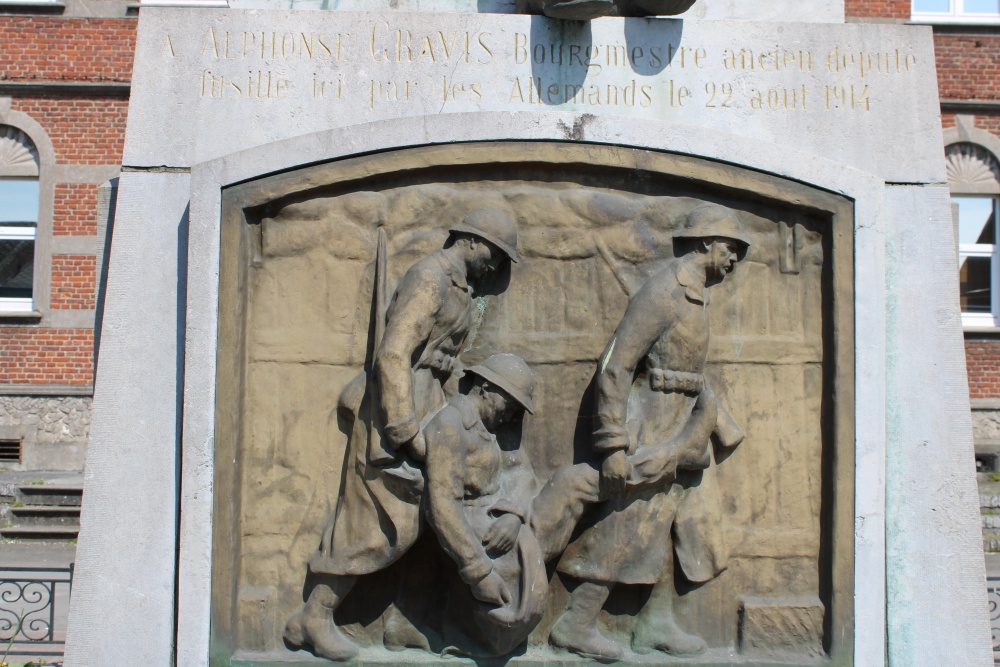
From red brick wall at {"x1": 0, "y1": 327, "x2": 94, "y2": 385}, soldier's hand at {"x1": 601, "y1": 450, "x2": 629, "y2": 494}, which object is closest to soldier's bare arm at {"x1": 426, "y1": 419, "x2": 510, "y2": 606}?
soldier's hand at {"x1": 601, "y1": 450, "x2": 629, "y2": 494}

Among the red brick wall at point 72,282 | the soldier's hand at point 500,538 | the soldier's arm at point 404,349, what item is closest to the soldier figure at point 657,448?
the soldier's hand at point 500,538

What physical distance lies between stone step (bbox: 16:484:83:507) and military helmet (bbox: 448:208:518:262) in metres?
9.47

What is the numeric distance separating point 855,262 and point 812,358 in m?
0.51

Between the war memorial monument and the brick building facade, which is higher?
the brick building facade

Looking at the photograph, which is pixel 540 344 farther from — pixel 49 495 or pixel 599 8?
pixel 49 495

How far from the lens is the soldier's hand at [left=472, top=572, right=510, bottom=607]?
4.91 meters

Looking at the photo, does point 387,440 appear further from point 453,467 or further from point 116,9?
point 116,9

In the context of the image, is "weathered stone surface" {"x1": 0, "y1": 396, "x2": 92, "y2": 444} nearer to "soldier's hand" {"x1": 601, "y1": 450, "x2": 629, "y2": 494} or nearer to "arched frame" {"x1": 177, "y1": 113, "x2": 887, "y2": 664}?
"arched frame" {"x1": 177, "y1": 113, "x2": 887, "y2": 664}

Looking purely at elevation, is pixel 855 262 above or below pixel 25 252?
below

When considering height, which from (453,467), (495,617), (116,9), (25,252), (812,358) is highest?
(116,9)

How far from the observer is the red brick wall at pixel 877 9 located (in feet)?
53.6

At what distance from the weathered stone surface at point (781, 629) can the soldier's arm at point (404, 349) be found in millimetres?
1911

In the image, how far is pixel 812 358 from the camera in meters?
5.38

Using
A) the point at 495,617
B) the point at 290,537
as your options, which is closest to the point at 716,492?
the point at 495,617
